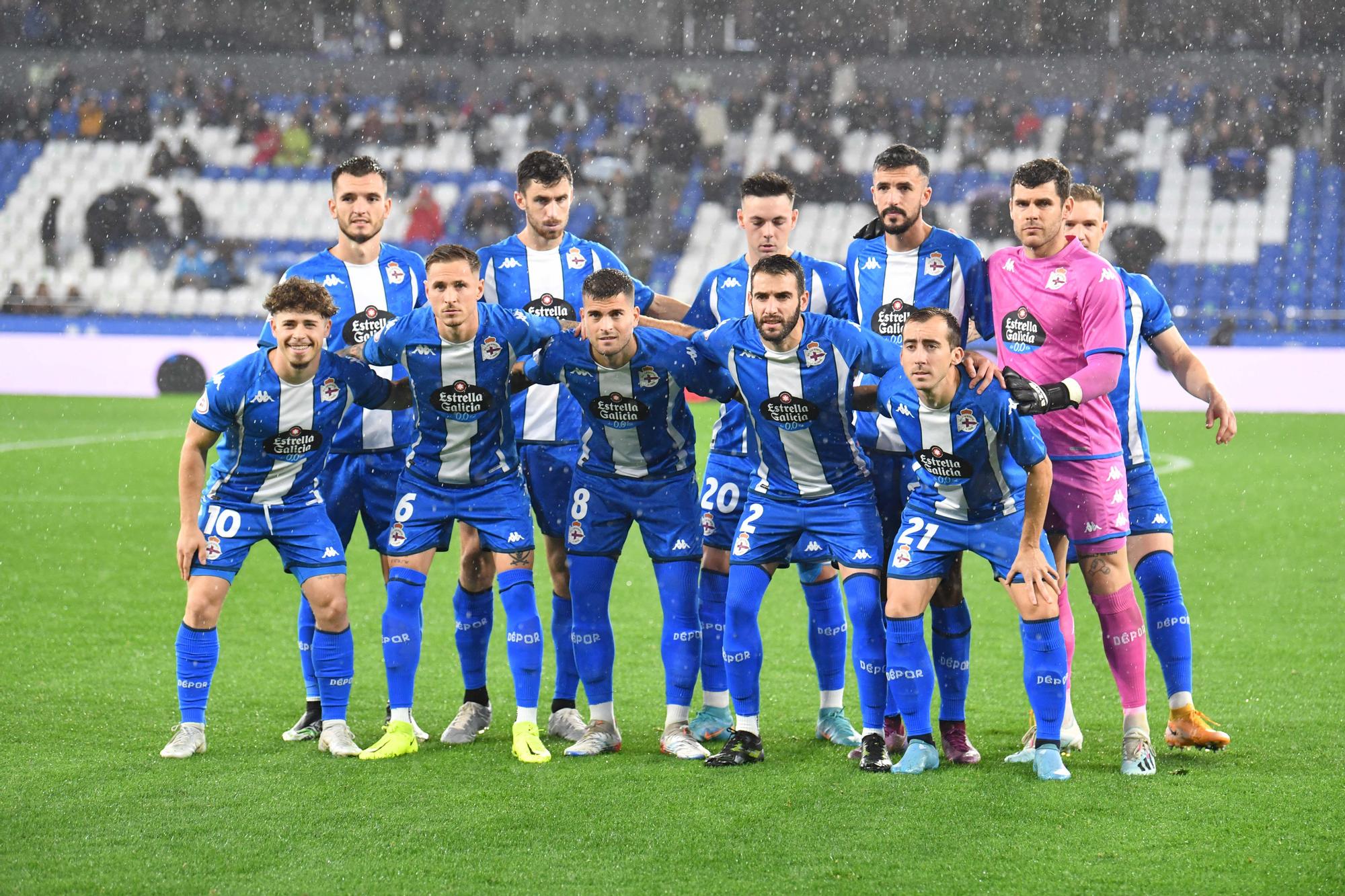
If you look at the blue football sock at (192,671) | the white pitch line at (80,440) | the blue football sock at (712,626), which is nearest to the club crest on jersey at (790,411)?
the blue football sock at (712,626)

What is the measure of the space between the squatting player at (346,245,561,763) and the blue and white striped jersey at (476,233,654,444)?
38 cm

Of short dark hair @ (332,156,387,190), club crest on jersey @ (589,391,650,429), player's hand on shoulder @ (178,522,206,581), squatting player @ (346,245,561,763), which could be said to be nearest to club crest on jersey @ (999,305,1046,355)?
club crest on jersey @ (589,391,650,429)

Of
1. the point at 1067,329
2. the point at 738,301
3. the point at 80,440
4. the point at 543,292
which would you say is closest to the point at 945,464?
the point at 1067,329

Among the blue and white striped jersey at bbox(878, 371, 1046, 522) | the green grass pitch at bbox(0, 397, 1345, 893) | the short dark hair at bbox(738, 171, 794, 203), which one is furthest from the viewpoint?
the short dark hair at bbox(738, 171, 794, 203)

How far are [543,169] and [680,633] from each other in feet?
5.67

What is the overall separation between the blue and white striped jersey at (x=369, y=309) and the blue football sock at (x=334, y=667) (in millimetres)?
772

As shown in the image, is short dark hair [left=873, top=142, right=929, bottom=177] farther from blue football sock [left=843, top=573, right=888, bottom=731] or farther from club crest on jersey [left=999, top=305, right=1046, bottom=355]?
blue football sock [left=843, top=573, right=888, bottom=731]

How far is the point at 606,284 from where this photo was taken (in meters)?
4.85

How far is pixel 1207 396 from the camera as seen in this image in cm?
511

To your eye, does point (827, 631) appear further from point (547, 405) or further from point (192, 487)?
point (192, 487)

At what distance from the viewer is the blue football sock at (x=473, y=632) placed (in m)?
5.46

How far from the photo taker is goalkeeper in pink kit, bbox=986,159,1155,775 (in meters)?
4.79

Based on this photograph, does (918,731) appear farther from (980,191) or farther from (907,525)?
(980,191)

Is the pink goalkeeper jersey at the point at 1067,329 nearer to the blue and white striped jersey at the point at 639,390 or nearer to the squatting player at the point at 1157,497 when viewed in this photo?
the squatting player at the point at 1157,497
